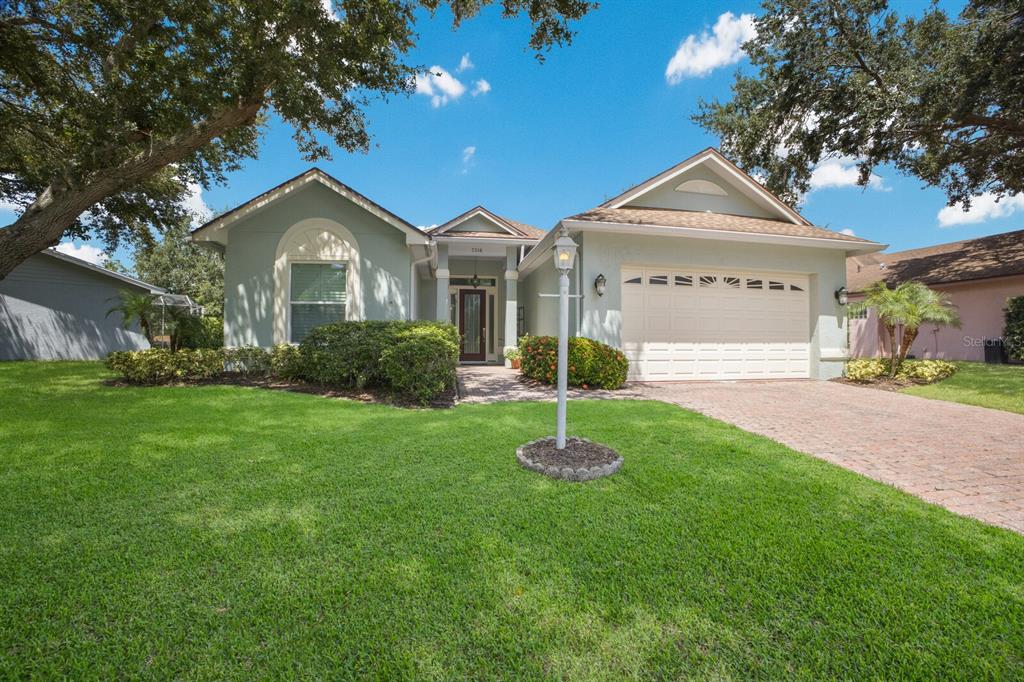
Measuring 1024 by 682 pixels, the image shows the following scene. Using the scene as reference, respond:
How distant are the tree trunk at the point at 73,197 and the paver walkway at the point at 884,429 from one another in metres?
6.43

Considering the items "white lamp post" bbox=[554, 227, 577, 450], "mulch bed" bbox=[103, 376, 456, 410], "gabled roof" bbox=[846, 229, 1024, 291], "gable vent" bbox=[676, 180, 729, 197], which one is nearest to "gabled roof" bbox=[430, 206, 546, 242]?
"gable vent" bbox=[676, 180, 729, 197]

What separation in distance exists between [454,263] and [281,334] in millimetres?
6587

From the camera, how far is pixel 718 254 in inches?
384

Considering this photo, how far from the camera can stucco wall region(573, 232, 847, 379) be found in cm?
920

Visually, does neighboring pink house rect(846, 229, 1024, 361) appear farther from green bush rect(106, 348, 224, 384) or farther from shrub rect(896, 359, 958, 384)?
green bush rect(106, 348, 224, 384)

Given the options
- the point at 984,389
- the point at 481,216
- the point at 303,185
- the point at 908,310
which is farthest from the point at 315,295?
the point at 984,389

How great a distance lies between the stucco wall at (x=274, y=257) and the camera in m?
9.61

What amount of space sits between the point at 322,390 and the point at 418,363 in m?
2.63

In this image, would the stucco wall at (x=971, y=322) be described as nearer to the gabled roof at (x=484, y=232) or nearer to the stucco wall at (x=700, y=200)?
the stucco wall at (x=700, y=200)

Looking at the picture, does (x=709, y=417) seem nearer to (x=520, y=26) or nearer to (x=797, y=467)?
(x=797, y=467)

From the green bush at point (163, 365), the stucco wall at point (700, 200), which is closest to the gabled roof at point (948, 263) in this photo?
the stucco wall at point (700, 200)

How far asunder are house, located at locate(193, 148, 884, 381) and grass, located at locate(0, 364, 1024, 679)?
5771mm

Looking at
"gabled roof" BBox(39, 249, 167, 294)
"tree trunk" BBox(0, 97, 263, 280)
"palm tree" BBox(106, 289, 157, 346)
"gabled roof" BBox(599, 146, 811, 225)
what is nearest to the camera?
"tree trunk" BBox(0, 97, 263, 280)

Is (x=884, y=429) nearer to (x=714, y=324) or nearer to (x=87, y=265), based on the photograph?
(x=714, y=324)
